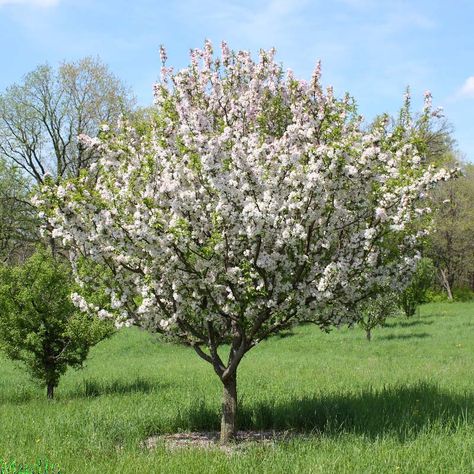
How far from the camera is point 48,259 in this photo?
53.2 ft

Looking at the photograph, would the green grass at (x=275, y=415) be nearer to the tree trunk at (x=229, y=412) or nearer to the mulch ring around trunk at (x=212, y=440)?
the mulch ring around trunk at (x=212, y=440)

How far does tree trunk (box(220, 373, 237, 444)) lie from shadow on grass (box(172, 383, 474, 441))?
111cm

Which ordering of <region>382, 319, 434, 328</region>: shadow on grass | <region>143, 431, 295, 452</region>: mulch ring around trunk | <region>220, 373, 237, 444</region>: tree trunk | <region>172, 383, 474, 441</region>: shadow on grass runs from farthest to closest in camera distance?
<region>382, 319, 434, 328</region>: shadow on grass, <region>220, 373, 237, 444</region>: tree trunk, <region>172, 383, 474, 441</region>: shadow on grass, <region>143, 431, 295, 452</region>: mulch ring around trunk

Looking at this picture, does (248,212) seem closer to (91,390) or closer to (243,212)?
(243,212)

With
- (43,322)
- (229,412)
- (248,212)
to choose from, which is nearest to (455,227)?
(43,322)

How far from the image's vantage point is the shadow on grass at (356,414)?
31.4ft

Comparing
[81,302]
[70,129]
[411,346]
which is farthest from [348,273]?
[70,129]

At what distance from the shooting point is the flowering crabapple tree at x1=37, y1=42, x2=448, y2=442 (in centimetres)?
823

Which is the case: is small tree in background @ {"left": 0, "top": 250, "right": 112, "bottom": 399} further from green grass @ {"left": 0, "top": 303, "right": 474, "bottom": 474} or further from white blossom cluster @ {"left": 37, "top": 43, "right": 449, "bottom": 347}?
white blossom cluster @ {"left": 37, "top": 43, "right": 449, "bottom": 347}

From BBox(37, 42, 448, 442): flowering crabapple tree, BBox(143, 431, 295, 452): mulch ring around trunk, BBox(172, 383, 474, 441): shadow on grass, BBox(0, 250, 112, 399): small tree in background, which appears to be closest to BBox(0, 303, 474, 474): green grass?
BBox(172, 383, 474, 441): shadow on grass

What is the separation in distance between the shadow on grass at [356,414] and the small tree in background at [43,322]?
15.8 feet

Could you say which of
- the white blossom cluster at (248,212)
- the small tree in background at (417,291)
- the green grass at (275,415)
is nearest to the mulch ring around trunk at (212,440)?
the green grass at (275,415)

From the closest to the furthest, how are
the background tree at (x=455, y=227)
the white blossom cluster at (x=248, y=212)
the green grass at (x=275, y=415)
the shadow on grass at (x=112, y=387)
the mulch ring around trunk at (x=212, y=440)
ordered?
the green grass at (x=275, y=415)
the white blossom cluster at (x=248, y=212)
the mulch ring around trunk at (x=212, y=440)
the shadow on grass at (x=112, y=387)
the background tree at (x=455, y=227)

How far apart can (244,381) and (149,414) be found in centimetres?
510
